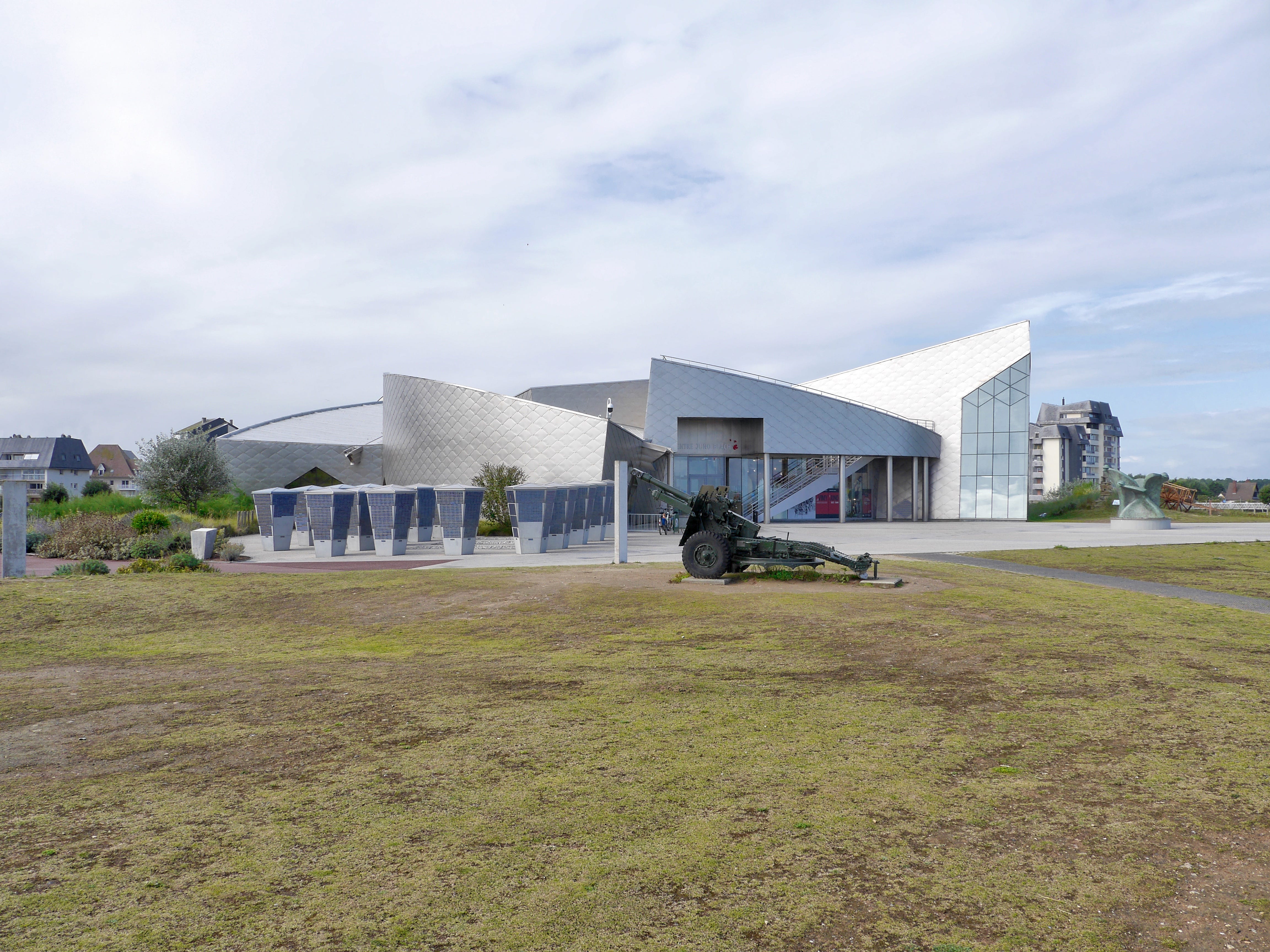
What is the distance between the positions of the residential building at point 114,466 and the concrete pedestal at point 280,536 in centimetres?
7470

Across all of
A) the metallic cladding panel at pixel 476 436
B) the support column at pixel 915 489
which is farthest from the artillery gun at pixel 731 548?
the support column at pixel 915 489

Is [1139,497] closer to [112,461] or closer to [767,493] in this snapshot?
[767,493]

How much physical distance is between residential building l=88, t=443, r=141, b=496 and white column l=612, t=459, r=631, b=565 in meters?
86.2

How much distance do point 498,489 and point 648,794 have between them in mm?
28605

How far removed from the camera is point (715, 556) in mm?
14336

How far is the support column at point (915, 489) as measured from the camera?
48219mm

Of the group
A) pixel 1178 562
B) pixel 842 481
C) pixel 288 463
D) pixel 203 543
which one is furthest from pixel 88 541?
pixel 842 481

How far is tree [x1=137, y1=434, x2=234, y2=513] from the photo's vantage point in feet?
119

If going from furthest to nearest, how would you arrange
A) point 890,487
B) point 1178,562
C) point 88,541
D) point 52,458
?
point 52,458 < point 890,487 < point 88,541 < point 1178,562

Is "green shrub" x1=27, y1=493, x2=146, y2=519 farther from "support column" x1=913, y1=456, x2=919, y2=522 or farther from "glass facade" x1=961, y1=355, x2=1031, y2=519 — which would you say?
"glass facade" x1=961, y1=355, x2=1031, y2=519

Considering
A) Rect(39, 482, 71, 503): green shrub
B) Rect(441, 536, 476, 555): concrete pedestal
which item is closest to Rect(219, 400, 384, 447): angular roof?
Rect(39, 482, 71, 503): green shrub

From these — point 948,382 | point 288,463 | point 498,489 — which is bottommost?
point 498,489

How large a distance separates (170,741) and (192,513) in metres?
33.5

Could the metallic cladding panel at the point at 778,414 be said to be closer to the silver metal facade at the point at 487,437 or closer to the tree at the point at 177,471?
the silver metal facade at the point at 487,437
